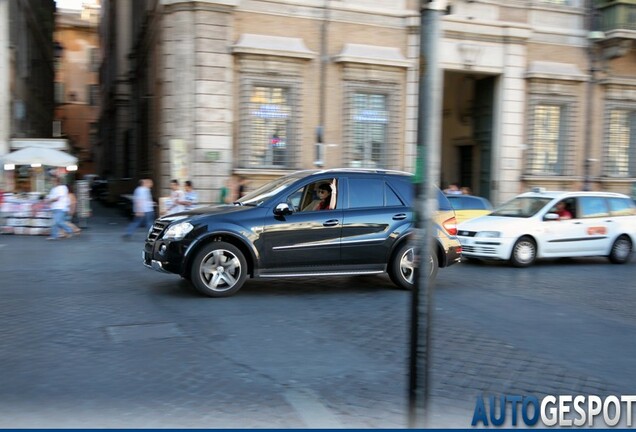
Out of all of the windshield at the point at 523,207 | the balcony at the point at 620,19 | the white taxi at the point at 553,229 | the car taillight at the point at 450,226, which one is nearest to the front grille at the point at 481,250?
the white taxi at the point at 553,229

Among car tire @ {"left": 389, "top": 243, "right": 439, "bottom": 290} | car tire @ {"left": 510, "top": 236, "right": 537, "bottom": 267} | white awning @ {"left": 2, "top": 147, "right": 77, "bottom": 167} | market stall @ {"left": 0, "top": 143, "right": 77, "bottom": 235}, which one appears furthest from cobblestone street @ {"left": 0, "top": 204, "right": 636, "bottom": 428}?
white awning @ {"left": 2, "top": 147, "right": 77, "bottom": 167}

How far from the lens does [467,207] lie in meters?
15.4

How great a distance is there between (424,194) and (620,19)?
66.2 feet

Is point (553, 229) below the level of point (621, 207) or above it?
below

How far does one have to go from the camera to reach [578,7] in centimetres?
2136

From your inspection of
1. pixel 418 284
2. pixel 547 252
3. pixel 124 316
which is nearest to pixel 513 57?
pixel 547 252

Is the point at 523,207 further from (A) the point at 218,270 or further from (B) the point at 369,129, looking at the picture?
(A) the point at 218,270

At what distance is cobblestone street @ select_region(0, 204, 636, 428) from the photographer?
15.5 ft

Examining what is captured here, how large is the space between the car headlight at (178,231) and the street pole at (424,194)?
17.4ft

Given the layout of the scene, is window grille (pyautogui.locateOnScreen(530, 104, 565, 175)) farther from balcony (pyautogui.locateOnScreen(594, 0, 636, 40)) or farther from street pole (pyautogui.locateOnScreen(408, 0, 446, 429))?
street pole (pyautogui.locateOnScreen(408, 0, 446, 429))

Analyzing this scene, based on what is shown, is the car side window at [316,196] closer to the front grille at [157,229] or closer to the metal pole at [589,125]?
the front grille at [157,229]

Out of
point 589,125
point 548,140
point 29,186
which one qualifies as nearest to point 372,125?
point 548,140

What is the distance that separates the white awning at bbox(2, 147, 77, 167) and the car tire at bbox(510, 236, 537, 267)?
12.6 meters

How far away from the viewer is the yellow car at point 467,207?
15133mm
